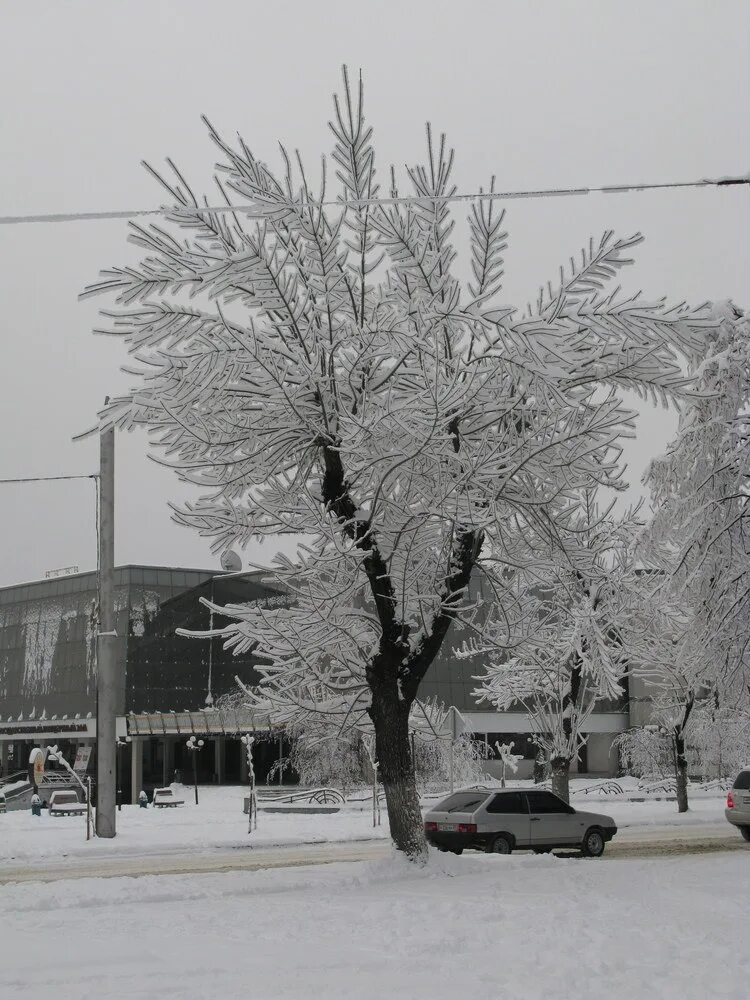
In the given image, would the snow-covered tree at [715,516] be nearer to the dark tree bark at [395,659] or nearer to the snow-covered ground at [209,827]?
the dark tree bark at [395,659]

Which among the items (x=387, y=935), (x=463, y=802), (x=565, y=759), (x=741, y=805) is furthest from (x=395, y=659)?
(x=565, y=759)

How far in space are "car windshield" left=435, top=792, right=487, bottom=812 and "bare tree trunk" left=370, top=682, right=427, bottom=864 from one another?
5.86m

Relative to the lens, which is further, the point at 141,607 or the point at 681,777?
the point at 141,607

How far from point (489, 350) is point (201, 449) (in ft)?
12.7

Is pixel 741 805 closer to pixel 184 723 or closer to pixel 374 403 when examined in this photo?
pixel 374 403

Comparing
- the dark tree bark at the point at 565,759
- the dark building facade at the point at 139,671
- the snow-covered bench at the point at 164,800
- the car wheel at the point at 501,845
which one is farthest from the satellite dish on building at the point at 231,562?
the car wheel at the point at 501,845

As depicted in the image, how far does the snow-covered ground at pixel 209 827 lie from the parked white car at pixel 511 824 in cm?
639

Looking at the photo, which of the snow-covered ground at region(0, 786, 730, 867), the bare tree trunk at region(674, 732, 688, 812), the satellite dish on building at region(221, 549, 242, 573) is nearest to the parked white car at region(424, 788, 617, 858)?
the snow-covered ground at region(0, 786, 730, 867)

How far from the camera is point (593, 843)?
2131 centimetres

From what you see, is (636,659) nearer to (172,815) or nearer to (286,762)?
(172,815)

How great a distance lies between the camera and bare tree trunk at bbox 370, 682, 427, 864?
14.8 m

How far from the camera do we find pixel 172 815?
35906 millimetres

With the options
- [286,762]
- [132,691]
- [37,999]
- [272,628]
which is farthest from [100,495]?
[132,691]

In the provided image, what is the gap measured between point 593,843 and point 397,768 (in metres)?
7.86
